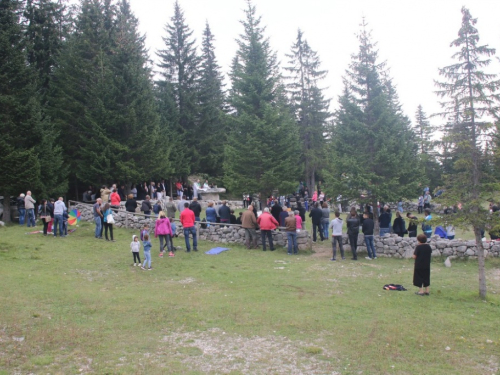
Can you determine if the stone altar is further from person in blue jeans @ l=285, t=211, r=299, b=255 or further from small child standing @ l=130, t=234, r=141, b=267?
small child standing @ l=130, t=234, r=141, b=267

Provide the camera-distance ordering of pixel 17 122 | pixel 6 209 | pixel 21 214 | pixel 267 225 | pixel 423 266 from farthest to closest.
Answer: pixel 17 122
pixel 6 209
pixel 21 214
pixel 267 225
pixel 423 266

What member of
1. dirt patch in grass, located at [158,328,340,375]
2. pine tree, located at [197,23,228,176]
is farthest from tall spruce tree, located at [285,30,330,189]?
dirt patch in grass, located at [158,328,340,375]

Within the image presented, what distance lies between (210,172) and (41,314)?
28.7 meters

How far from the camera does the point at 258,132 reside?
958 inches

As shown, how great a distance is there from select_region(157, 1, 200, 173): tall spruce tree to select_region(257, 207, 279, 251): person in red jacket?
1884 centimetres

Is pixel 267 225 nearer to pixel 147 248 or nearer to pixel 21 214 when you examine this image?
pixel 147 248

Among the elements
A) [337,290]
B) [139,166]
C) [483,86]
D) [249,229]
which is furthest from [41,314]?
[139,166]

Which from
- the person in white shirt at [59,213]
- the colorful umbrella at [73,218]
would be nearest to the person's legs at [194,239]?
the person in white shirt at [59,213]

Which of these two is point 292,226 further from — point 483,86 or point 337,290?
point 483,86

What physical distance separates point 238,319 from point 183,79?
103ft

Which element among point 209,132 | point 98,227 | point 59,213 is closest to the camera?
point 59,213

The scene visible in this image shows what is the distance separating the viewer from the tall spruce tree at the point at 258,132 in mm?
24172

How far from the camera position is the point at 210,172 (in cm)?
3744

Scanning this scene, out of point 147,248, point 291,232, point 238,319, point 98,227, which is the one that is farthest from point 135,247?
point 291,232
